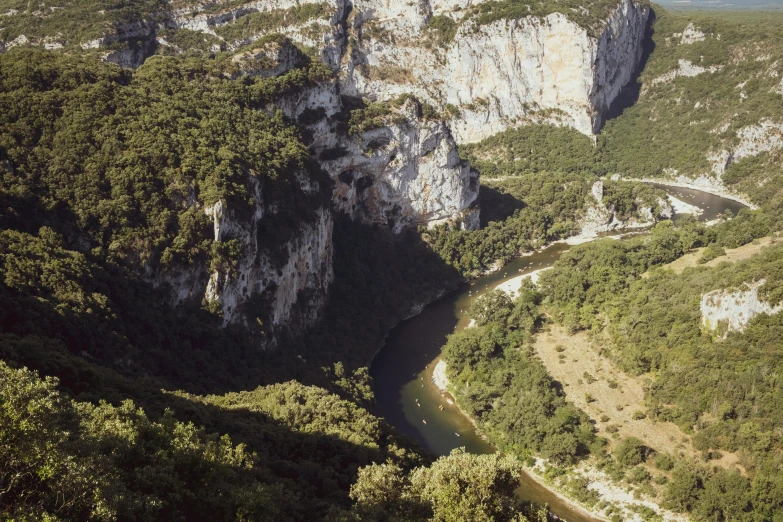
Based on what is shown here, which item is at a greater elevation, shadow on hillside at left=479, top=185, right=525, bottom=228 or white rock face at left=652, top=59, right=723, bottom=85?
white rock face at left=652, top=59, right=723, bottom=85

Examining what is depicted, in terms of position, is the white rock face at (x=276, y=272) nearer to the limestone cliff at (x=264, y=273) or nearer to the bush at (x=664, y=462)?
the limestone cliff at (x=264, y=273)

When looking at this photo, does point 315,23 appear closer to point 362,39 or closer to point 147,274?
point 362,39

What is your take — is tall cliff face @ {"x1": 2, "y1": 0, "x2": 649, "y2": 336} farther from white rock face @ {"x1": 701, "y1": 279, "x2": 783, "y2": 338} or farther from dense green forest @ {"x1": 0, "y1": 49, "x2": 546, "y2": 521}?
white rock face @ {"x1": 701, "y1": 279, "x2": 783, "y2": 338}

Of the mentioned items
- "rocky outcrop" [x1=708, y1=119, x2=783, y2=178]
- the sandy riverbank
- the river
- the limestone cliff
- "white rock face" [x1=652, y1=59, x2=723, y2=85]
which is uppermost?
"white rock face" [x1=652, y1=59, x2=723, y2=85]

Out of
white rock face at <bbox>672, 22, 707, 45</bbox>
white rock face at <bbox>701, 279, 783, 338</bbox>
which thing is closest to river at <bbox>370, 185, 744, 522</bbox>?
white rock face at <bbox>701, 279, 783, 338</bbox>

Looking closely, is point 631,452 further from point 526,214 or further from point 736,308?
point 526,214

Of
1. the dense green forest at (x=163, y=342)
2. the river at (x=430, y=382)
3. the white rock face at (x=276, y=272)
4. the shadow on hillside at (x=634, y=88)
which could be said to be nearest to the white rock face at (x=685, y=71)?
the shadow on hillside at (x=634, y=88)

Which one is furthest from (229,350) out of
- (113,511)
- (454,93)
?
(454,93)
